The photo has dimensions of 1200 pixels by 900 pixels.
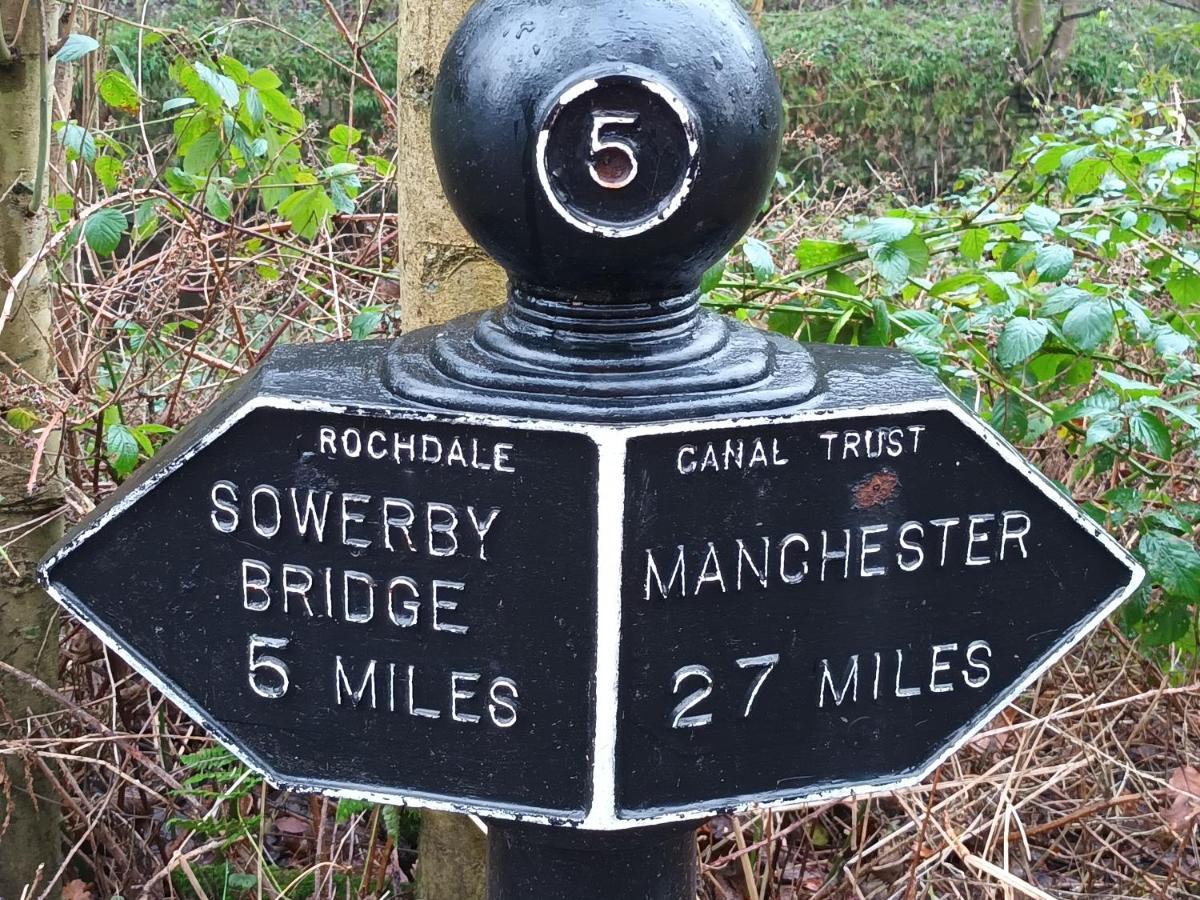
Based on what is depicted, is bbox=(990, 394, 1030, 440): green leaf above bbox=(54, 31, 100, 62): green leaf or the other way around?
the other way around

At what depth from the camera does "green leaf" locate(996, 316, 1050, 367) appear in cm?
221

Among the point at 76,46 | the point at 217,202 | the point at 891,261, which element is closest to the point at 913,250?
the point at 891,261

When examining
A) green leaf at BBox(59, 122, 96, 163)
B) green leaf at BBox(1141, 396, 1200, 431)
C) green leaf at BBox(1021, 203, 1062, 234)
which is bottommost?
green leaf at BBox(1141, 396, 1200, 431)

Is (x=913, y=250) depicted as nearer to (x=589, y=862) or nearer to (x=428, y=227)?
(x=428, y=227)

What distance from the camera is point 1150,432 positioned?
84.8 inches

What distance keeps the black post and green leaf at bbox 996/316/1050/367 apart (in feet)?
3.56

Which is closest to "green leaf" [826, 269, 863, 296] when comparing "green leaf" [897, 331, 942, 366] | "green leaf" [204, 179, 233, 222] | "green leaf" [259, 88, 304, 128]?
"green leaf" [897, 331, 942, 366]

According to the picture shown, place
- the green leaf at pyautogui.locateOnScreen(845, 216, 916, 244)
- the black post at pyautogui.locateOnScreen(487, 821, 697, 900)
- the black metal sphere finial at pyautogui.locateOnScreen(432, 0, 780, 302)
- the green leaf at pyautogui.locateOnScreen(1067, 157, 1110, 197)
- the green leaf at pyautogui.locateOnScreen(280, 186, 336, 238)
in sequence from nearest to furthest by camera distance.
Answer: the black metal sphere finial at pyautogui.locateOnScreen(432, 0, 780, 302) < the black post at pyautogui.locateOnScreen(487, 821, 697, 900) < the green leaf at pyautogui.locateOnScreen(845, 216, 916, 244) < the green leaf at pyautogui.locateOnScreen(280, 186, 336, 238) < the green leaf at pyautogui.locateOnScreen(1067, 157, 1110, 197)

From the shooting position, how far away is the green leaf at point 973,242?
8.77ft

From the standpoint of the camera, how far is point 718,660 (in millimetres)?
1360

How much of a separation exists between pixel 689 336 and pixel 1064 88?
1180cm

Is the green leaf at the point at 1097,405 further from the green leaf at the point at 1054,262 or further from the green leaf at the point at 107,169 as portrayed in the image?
the green leaf at the point at 107,169

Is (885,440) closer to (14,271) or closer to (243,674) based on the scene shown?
(243,674)

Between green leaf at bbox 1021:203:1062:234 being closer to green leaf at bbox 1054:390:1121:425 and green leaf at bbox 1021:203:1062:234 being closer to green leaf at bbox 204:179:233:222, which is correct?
green leaf at bbox 1054:390:1121:425
